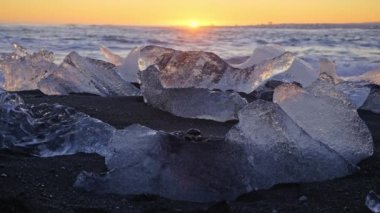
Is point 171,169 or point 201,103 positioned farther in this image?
point 201,103

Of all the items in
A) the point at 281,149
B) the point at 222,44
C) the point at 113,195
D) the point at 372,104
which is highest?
the point at 281,149

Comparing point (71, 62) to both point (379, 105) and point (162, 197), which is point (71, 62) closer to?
point (379, 105)

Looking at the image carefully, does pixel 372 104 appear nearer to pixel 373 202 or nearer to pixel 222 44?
pixel 373 202

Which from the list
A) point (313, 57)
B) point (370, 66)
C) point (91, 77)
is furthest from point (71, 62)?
point (313, 57)

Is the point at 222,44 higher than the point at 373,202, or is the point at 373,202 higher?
the point at 373,202

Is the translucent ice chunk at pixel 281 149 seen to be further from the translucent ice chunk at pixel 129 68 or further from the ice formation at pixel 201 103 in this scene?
the translucent ice chunk at pixel 129 68

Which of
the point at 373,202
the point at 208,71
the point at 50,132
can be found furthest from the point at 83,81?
the point at 373,202
